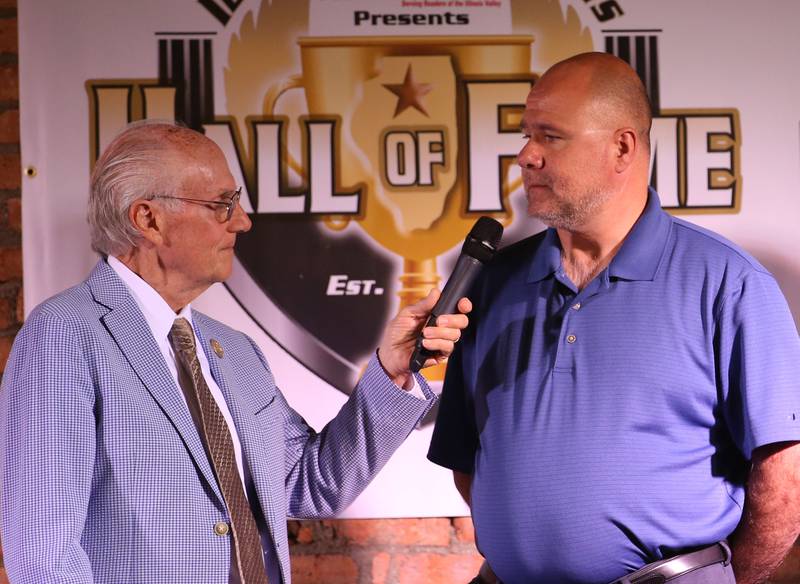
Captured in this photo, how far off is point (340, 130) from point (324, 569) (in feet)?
3.97

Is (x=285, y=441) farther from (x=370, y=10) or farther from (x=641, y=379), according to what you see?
(x=370, y=10)

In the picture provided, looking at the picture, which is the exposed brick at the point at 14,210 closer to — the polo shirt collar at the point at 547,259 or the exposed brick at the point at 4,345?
the exposed brick at the point at 4,345

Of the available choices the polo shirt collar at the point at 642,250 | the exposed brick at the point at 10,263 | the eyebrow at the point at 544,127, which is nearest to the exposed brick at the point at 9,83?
the exposed brick at the point at 10,263

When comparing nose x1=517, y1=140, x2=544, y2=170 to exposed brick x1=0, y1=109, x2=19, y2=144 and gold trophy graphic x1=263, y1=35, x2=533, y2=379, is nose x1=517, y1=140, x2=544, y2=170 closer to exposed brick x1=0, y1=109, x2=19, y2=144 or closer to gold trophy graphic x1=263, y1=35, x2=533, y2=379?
gold trophy graphic x1=263, y1=35, x2=533, y2=379

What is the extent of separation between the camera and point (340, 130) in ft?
8.43

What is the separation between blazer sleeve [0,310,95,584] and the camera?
145 cm

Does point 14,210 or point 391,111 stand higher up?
point 391,111

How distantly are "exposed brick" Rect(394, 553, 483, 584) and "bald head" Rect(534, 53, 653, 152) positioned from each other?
134 cm

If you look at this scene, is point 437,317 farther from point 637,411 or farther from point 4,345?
point 4,345

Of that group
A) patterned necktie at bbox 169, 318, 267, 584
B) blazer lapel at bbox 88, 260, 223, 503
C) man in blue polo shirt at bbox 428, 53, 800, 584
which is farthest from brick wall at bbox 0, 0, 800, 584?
blazer lapel at bbox 88, 260, 223, 503

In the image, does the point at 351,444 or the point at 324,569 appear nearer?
the point at 351,444

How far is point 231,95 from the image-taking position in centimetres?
256

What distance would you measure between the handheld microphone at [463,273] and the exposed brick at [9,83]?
1.57m

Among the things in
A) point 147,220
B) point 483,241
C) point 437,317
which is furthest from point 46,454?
point 483,241
